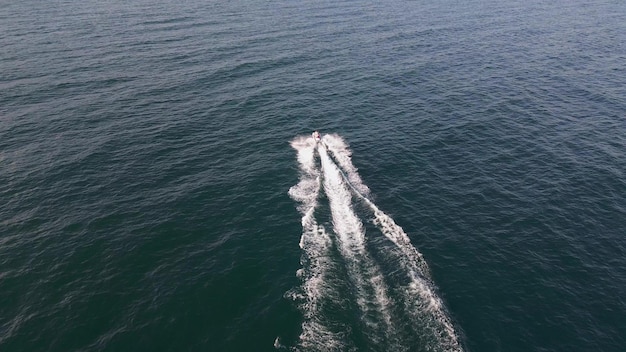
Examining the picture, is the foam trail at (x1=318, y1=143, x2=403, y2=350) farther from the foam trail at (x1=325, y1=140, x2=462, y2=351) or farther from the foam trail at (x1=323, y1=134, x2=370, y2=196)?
the foam trail at (x1=325, y1=140, x2=462, y2=351)

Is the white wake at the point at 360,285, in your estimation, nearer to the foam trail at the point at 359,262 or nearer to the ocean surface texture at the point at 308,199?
the foam trail at the point at 359,262


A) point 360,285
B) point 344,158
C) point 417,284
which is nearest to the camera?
point 360,285

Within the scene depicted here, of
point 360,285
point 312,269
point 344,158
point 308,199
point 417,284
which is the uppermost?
point 344,158

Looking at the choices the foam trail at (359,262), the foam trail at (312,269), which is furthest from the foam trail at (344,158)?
the foam trail at (312,269)

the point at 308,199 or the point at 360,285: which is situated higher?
the point at 308,199

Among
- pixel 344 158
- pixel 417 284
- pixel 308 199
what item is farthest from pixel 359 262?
pixel 344 158

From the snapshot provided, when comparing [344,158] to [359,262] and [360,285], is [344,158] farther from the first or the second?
[360,285]

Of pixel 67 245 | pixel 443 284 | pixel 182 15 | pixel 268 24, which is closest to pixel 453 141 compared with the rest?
pixel 443 284

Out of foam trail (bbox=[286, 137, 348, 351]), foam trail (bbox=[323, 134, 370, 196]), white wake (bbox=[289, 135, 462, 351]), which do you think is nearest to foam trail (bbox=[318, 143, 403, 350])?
white wake (bbox=[289, 135, 462, 351])

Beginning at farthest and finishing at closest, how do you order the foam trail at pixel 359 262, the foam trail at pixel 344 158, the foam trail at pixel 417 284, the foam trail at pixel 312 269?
the foam trail at pixel 344 158, the foam trail at pixel 359 262, the foam trail at pixel 417 284, the foam trail at pixel 312 269
